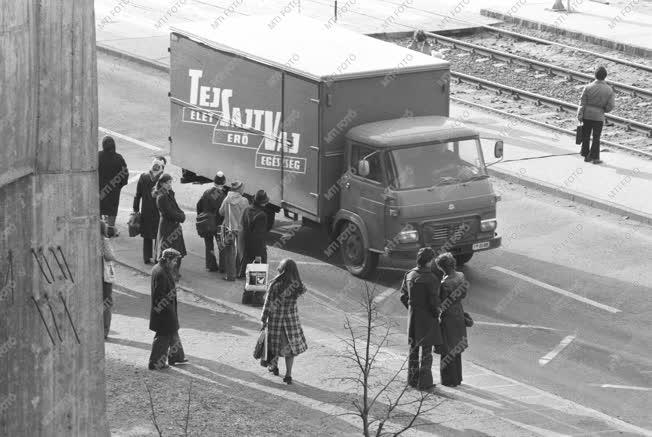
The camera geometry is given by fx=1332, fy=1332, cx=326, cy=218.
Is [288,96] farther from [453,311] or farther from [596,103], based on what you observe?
[596,103]

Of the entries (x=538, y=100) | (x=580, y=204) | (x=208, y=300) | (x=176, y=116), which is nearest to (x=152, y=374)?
(x=208, y=300)

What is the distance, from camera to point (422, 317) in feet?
48.0

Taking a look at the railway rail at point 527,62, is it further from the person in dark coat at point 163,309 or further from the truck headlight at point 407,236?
the person in dark coat at point 163,309

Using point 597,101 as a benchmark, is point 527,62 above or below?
below

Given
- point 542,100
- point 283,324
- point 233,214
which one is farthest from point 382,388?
point 542,100

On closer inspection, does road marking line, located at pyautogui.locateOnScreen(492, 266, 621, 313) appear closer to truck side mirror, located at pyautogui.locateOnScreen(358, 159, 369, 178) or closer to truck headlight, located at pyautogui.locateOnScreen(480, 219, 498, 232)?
truck headlight, located at pyautogui.locateOnScreen(480, 219, 498, 232)

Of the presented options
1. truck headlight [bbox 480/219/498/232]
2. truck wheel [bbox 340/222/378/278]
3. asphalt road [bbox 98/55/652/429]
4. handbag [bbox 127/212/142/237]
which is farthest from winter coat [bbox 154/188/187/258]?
truck headlight [bbox 480/219/498/232]

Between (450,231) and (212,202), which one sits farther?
(212,202)

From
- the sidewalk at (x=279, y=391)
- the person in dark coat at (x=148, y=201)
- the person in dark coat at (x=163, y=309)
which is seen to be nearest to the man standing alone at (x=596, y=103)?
the sidewalk at (x=279, y=391)

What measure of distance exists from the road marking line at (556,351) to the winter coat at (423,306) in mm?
2009

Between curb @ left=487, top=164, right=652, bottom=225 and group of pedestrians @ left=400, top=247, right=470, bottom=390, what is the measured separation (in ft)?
25.8

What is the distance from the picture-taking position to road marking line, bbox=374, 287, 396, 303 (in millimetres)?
18200

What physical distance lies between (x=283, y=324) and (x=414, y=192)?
4.32 m

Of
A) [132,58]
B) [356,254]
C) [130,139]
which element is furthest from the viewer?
[132,58]
